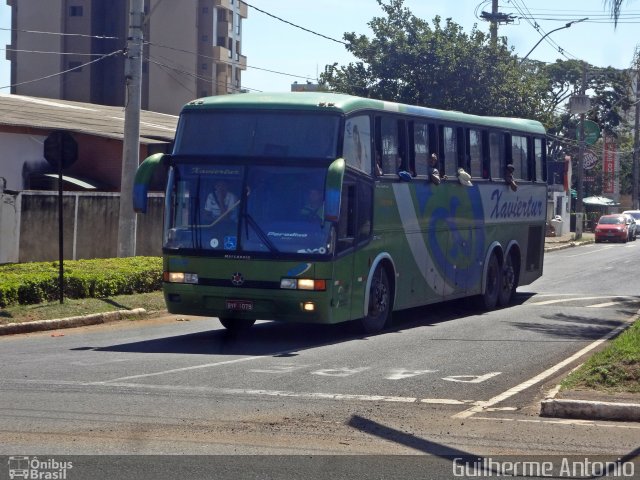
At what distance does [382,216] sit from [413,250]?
1.58m

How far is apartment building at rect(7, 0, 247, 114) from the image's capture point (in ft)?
223

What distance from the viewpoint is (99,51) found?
70.3 m

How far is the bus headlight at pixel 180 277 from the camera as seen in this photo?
14.7 metres

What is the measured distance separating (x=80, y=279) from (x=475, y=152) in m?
7.87

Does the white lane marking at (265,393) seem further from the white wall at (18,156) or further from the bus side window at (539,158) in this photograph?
the white wall at (18,156)

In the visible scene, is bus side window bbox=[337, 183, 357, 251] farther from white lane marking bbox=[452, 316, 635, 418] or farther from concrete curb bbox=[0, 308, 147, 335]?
concrete curb bbox=[0, 308, 147, 335]

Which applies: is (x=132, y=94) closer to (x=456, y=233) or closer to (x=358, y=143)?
(x=456, y=233)

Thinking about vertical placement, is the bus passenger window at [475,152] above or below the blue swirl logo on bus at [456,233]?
above

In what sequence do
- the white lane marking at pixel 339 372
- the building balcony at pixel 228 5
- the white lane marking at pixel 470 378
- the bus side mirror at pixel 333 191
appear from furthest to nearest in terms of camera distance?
the building balcony at pixel 228 5, the bus side mirror at pixel 333 191, the white lane marking at pixel 339 372, the white lane marking at pixel 470 378

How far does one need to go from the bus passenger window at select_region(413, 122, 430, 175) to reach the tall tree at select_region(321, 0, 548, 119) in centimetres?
2840

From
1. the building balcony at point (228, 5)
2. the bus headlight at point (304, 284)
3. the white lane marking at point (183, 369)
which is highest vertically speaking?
the building balcony at point (228, 5)

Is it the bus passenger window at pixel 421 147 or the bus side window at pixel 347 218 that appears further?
the bus passenger window at pixel 421 147

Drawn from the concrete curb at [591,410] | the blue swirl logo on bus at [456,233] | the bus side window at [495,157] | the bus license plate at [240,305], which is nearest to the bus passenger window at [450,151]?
the blue swirl logo on bus at [456,233]

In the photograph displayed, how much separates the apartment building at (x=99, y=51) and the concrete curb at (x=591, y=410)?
193 ft
